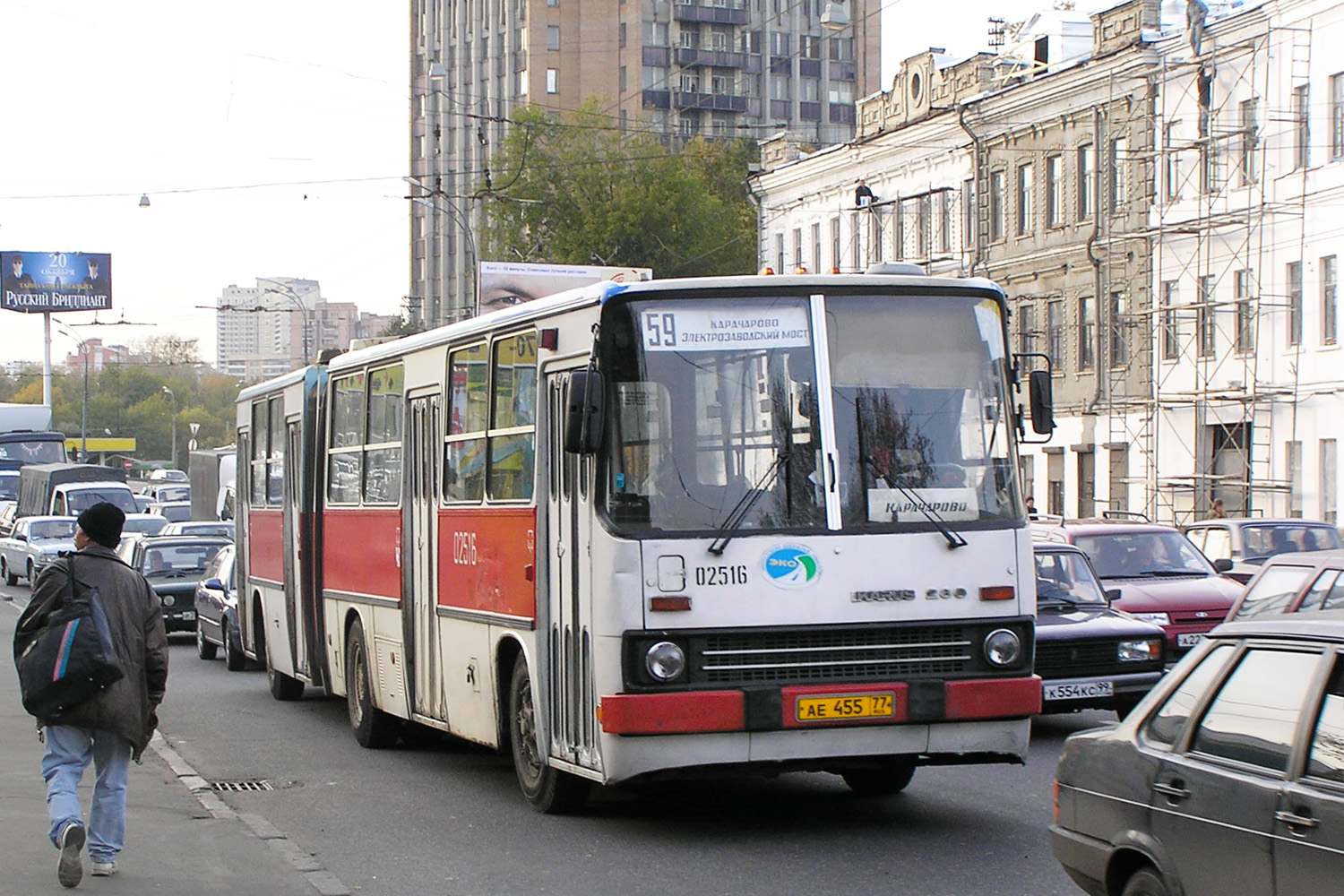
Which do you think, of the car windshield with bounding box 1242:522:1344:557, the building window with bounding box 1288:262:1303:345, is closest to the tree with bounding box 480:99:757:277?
the building window with bounding box 1288:262:1303:345

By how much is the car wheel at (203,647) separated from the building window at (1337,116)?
24.0 m

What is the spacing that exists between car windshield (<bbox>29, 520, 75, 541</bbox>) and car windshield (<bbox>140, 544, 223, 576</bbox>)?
1488cm

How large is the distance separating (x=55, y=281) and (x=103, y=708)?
339 feet

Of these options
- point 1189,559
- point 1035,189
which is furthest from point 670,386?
point 1035,189

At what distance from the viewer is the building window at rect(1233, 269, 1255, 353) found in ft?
136

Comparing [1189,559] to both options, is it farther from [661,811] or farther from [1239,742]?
[1239,742]

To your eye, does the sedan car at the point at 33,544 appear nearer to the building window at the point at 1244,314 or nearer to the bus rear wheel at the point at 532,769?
the building window at the point at 1244,314

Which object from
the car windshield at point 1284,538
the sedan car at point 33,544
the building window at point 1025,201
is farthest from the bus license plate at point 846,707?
the building window at point 1025,201

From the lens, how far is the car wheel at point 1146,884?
6.40 meters

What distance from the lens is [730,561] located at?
32.5ft

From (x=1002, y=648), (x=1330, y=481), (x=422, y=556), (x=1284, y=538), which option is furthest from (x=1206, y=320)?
(x=1002, y=648)

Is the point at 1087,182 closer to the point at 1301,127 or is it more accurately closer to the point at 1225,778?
the point at 1301,127

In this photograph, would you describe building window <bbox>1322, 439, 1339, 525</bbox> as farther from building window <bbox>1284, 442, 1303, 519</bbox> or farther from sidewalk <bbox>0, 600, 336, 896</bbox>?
sidewalk <bbox>0, 600, 336, 896</bbox>

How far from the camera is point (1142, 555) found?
1875 centimetres
